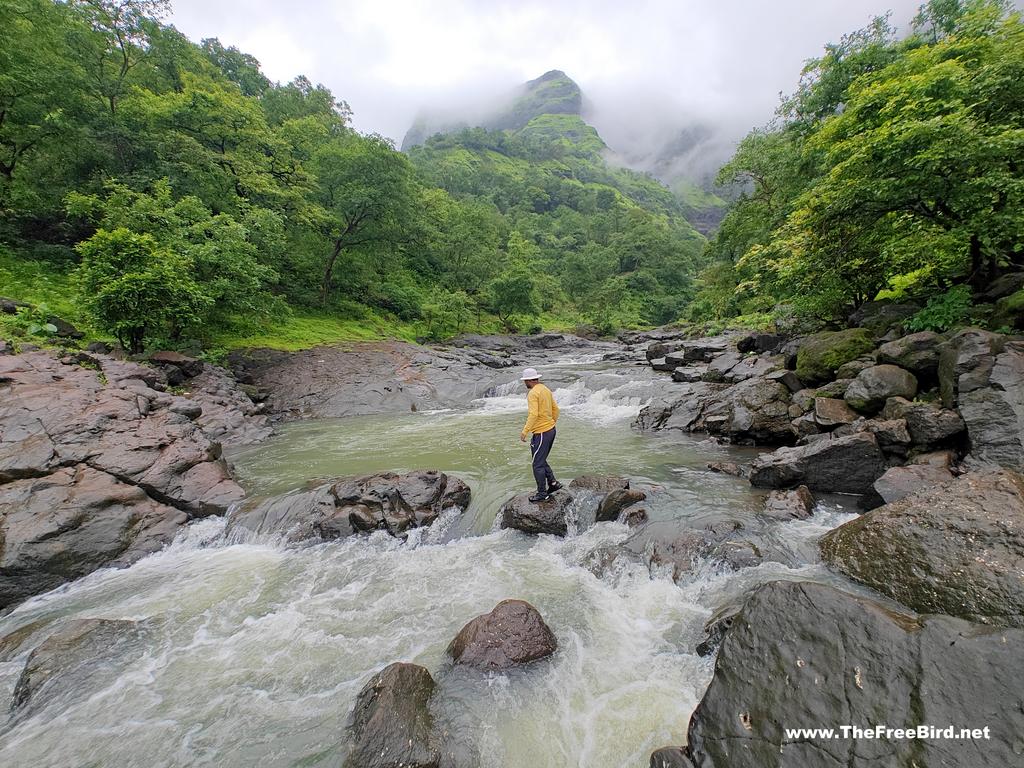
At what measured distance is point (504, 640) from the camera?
4785 mm

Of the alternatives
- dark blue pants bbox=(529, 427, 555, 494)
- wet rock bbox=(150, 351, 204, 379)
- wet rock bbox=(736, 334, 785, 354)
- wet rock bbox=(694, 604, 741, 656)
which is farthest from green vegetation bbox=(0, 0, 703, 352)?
wet rock bbox=(736, 334, 785, 354)

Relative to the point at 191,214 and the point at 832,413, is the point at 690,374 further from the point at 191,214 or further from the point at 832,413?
the point at 191,214

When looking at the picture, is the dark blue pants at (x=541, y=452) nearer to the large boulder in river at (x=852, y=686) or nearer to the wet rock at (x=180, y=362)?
the large boulder in river at (x=852, y=686)

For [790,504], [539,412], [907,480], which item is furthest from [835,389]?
[539,412]

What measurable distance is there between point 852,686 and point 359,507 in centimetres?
736

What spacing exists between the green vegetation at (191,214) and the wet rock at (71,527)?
27.6ft

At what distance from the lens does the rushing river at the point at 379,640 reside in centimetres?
391

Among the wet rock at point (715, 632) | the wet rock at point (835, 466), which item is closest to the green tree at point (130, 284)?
the wet rock at point (715, 632)

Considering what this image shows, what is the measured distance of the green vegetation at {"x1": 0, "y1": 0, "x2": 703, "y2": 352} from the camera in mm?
15781

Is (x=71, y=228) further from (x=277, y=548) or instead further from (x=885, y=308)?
(x=885, y=308)

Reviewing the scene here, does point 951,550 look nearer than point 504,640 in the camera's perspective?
Yes

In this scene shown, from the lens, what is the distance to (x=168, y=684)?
463cm

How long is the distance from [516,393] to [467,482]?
1084 centimetres

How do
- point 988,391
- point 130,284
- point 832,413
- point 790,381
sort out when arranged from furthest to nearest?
point 130,284, point 790,381, point 832,413, point 988,391
